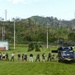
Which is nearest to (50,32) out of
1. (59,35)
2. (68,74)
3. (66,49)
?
(59,35)

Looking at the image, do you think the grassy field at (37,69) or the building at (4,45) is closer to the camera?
the grassy field at (37,69)

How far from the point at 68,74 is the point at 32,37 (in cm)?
12208

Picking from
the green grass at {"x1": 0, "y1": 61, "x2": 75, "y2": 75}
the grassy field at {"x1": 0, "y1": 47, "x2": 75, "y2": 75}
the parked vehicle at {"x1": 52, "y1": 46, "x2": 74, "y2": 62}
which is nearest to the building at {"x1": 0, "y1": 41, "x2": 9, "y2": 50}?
the parked vehicle at {"x1": 52, "y1": 46, "x2": 74, "y2": 62}

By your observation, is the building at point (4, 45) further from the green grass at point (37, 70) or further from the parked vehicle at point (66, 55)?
the green grass at point (37, 70)

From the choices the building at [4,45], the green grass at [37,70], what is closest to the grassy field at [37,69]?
the green grass at [37,70]

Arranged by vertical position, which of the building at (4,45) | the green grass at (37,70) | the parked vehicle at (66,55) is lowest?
the green grass at (37,70)

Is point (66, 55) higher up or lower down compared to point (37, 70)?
higher up

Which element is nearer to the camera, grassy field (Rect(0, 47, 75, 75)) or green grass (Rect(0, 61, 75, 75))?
green grass (Rect(0, 61, 75, 75))

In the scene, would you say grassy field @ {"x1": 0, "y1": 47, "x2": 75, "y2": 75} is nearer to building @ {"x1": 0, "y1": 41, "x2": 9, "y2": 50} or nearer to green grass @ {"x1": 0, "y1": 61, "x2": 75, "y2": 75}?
green grass @ {"x1": 0, "y1": 61, "x2": 75, "y2": 75}

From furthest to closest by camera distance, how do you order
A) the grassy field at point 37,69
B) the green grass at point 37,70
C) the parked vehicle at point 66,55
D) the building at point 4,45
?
the building at point 4,45 < the parked vehicle at point 66,55 < the grassy field at point 37,69 < the green grass at point 37,70

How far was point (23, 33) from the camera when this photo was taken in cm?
16250

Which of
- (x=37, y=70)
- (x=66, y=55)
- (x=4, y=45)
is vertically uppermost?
(x=4, y=45)

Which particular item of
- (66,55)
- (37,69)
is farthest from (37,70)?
(66,55)

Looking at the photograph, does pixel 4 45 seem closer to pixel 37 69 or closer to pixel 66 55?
pixel 66 55
